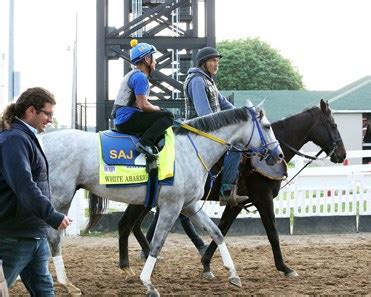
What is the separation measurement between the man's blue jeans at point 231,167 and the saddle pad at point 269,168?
0.67 feet

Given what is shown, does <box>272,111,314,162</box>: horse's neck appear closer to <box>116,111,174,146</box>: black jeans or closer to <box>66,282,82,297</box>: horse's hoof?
<box>116,111,174,146</box>: black jeans

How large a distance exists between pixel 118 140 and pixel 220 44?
6255 centimetres

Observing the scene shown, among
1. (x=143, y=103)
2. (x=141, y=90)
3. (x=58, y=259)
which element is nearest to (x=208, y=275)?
(x=58, y=259)

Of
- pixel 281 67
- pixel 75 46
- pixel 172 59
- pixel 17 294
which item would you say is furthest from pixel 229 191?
pixel 281 67

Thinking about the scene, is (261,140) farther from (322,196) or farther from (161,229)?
(322,196)

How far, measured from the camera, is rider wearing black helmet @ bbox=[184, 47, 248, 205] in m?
7.59

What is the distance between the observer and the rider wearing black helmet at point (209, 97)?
7.59 m

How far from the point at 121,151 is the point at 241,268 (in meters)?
2.54

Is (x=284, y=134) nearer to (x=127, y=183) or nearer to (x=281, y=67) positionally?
(x=127, y=183)

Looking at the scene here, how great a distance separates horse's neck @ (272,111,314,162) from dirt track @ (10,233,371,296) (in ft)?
4.62

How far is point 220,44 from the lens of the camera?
68312 mm

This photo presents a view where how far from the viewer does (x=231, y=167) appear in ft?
24.8

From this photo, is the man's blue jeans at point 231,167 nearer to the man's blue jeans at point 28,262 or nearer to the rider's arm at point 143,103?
the rider's arm at point 143,103

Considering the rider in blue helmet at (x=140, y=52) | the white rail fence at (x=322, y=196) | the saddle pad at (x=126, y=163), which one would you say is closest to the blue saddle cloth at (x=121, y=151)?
the saddle pad at (x=126, y=163)
